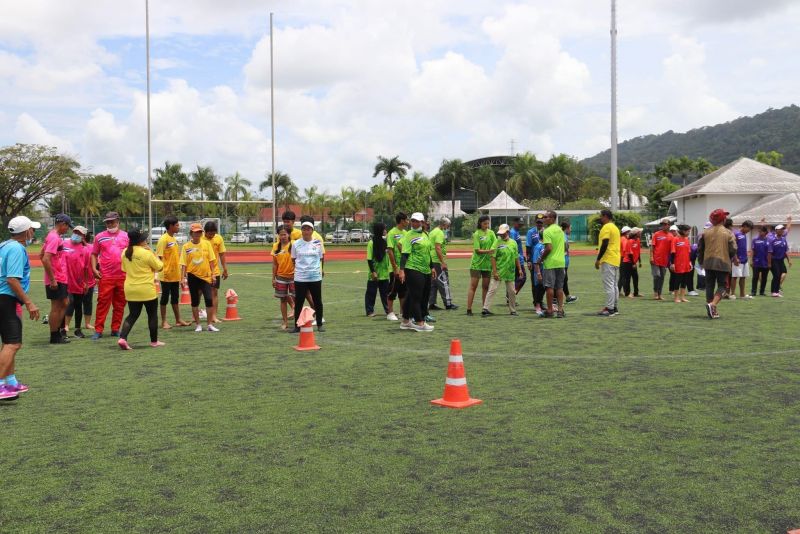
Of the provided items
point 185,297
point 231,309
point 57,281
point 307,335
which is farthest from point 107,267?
point 185,297

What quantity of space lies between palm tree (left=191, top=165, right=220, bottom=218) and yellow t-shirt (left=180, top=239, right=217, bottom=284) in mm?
85786

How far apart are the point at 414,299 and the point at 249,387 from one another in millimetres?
4161

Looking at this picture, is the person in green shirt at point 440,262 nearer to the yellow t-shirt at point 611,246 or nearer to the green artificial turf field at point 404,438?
the yellow t-shirt at point 611,246

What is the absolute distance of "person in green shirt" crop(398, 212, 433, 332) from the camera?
11211 millimetres

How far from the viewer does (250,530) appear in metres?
4.08

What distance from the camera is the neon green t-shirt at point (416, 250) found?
36.7 feet

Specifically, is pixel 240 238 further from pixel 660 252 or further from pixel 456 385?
pixel 456 385

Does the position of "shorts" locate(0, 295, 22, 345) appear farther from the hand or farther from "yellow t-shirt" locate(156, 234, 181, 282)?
"yellow t-shirt" locate(156, 234, 181, 282)

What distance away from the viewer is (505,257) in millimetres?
13430

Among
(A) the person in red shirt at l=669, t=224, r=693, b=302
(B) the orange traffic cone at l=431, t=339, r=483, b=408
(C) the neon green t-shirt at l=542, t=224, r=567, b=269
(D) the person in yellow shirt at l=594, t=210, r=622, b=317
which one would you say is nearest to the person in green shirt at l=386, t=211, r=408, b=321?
(C) the neon green t-shirt at l=542, t=224, r=567, b=269

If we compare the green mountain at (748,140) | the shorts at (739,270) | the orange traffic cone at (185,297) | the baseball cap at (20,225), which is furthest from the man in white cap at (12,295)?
the green mountain at (748,140)

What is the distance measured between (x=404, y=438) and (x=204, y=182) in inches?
3683

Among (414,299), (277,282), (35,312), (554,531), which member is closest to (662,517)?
(554,531)

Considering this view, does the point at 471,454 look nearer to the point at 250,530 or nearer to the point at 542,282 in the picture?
the point at 250,530
